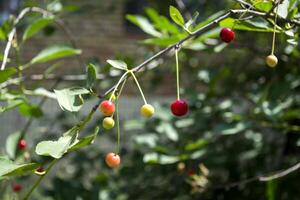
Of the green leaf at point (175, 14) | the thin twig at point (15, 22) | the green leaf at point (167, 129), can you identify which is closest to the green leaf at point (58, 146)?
the green leaf at point (175, 14)

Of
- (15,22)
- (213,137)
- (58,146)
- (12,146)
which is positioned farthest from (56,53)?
(58,146)

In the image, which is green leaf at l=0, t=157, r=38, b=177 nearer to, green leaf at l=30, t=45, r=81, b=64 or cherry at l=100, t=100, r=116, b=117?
cherry at l=100, t=100, r=116, b=117

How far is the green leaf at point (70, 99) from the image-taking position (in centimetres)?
93

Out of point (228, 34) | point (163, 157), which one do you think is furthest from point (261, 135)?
point (228, 34)

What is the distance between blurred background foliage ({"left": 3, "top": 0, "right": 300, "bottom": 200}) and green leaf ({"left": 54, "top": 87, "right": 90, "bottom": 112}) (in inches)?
20.1

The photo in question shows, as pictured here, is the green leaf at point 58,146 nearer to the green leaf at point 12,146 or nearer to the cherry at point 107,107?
the cherry at point 107,107

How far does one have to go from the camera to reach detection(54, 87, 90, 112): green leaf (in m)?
0.93

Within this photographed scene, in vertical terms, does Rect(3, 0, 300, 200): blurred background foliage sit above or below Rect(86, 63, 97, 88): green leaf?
below

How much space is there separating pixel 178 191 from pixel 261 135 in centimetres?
Answer: 39

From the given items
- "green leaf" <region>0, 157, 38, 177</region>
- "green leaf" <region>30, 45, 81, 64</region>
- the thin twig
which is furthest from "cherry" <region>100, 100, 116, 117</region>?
"green leaf" <region>30, 45, 81, 64</region>

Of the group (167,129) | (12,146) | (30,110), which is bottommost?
(167,129)

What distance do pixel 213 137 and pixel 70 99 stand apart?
37.1 inches

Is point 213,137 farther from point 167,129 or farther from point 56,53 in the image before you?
point 56,53

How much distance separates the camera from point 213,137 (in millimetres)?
1823
